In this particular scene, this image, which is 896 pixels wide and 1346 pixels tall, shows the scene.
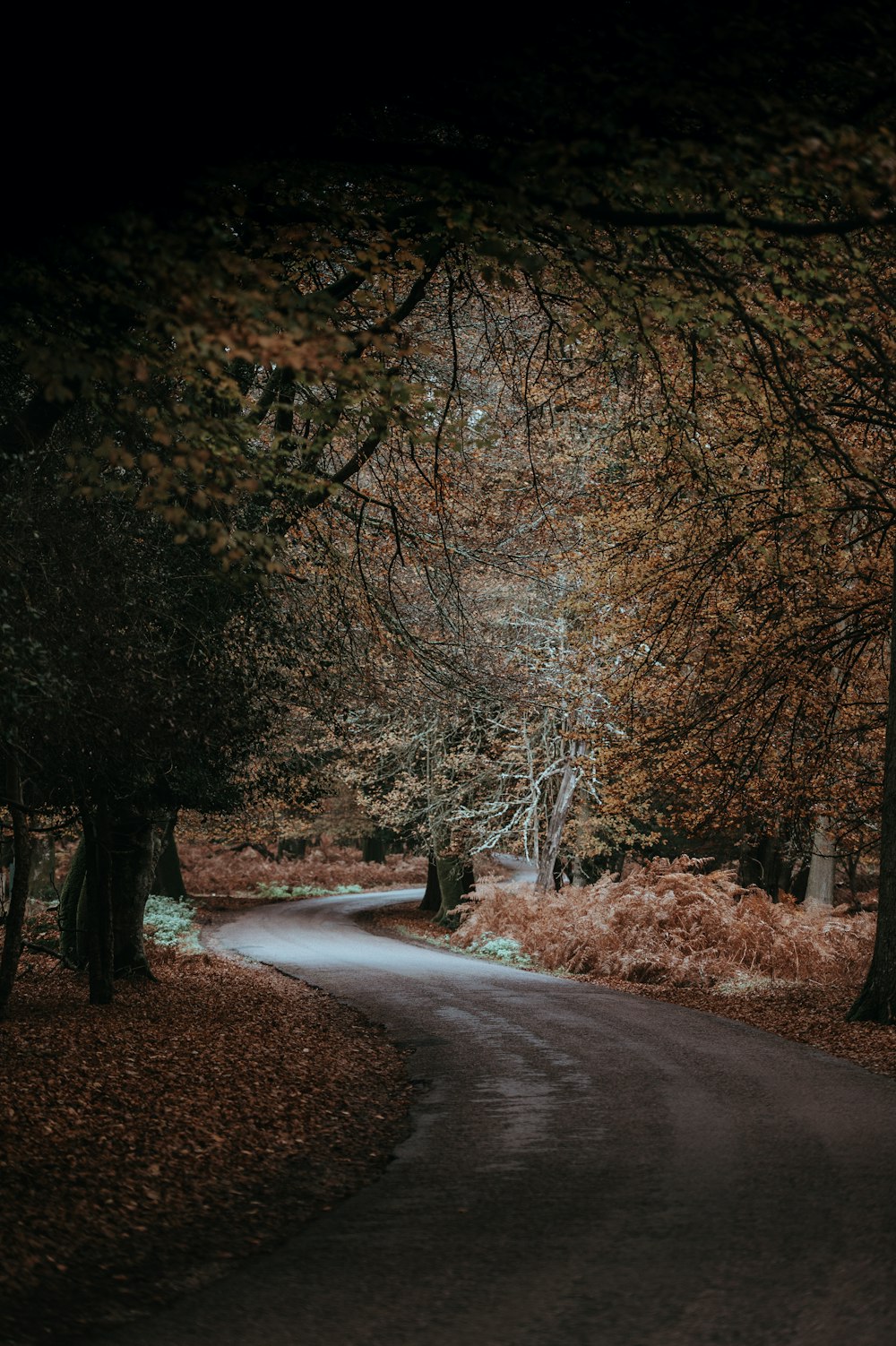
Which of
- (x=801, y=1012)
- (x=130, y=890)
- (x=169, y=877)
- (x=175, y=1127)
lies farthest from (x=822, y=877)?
(x=169, y=877)

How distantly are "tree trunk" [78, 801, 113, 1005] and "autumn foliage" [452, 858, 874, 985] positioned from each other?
866 centimetres

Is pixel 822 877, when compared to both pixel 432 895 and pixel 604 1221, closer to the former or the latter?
pixel 432 895

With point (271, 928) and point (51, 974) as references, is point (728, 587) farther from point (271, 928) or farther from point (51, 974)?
point (271, 928)

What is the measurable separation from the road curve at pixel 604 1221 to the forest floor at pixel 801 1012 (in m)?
0.80

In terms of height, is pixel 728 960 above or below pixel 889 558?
below

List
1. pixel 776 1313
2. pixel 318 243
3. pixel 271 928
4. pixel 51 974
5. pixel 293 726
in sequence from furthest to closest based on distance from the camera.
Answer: pixel 271 928 → pixel 51 974 → pixel 293 726 → pixel 318 243 → pixel 776 1313

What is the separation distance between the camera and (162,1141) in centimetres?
700

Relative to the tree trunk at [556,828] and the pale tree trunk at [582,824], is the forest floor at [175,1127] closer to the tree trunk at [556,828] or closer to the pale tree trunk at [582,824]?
the tree trunk at [556,828]

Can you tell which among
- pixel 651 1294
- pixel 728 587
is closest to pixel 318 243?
pixel 651 1294

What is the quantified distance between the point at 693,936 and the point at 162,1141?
13.2m

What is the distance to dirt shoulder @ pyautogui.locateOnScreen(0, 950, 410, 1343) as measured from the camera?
473 centimetres

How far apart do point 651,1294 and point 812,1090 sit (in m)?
5.04

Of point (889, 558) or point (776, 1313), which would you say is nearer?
point (776, 1313)

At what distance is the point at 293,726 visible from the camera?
15.3m
